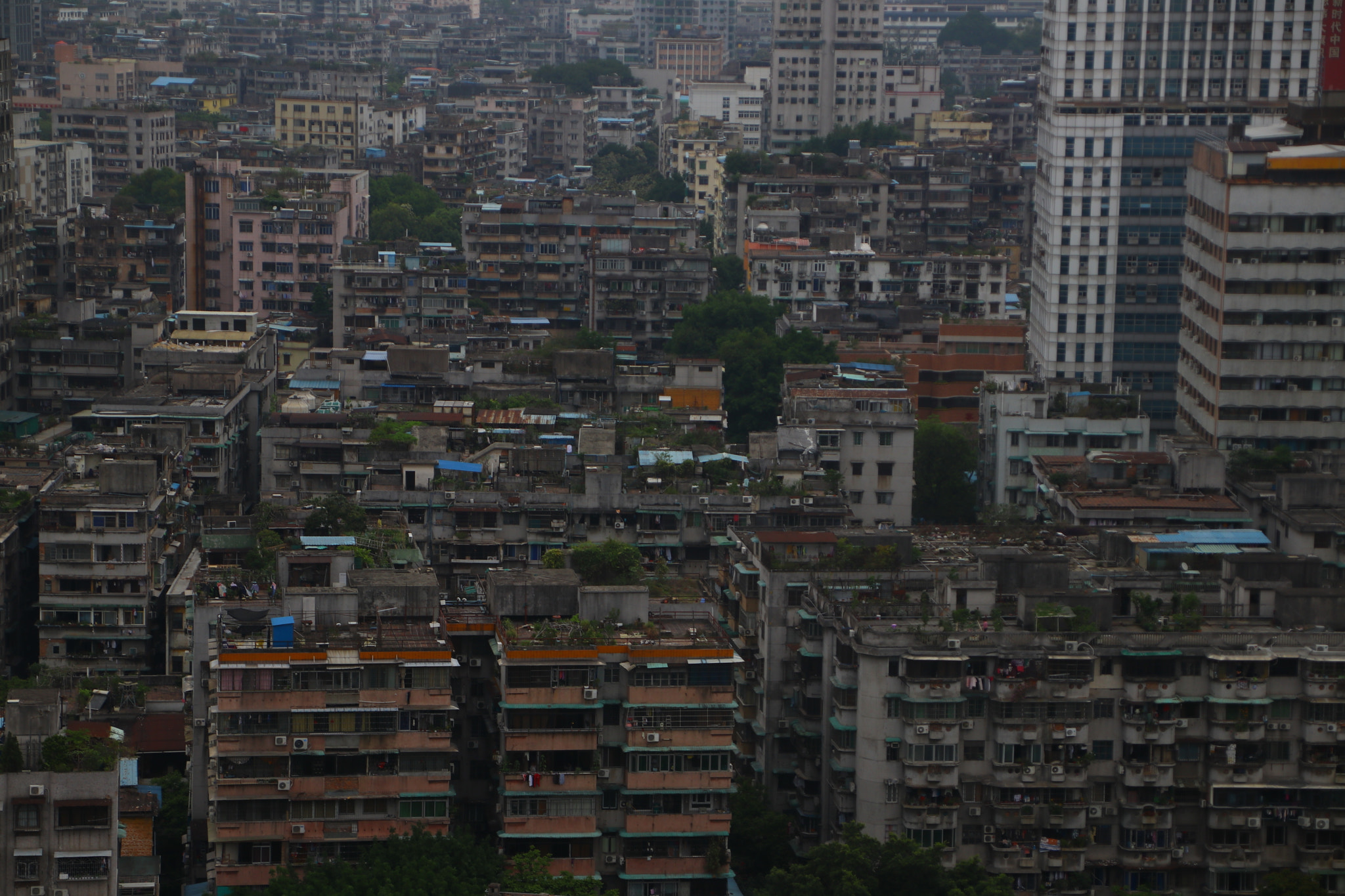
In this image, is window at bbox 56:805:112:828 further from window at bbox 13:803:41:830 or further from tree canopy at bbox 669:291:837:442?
tree canopy at bbox 669:291:837:442

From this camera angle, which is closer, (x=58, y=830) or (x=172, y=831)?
(x=58, y=830)

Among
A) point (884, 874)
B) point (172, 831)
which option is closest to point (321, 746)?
point (172, 831)

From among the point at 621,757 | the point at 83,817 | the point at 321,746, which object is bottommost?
the point at 621,757

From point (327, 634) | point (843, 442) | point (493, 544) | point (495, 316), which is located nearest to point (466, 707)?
point (327, 634)

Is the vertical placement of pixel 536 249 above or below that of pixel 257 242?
above

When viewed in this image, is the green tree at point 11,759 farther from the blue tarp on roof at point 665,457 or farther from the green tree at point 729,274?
the green tree at point 729,274

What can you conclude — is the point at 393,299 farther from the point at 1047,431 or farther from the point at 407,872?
the point at 407,872

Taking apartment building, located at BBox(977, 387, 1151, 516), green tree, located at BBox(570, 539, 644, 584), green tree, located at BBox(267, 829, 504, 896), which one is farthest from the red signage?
green tree, located at BBox(267, 829, 504, 896)
